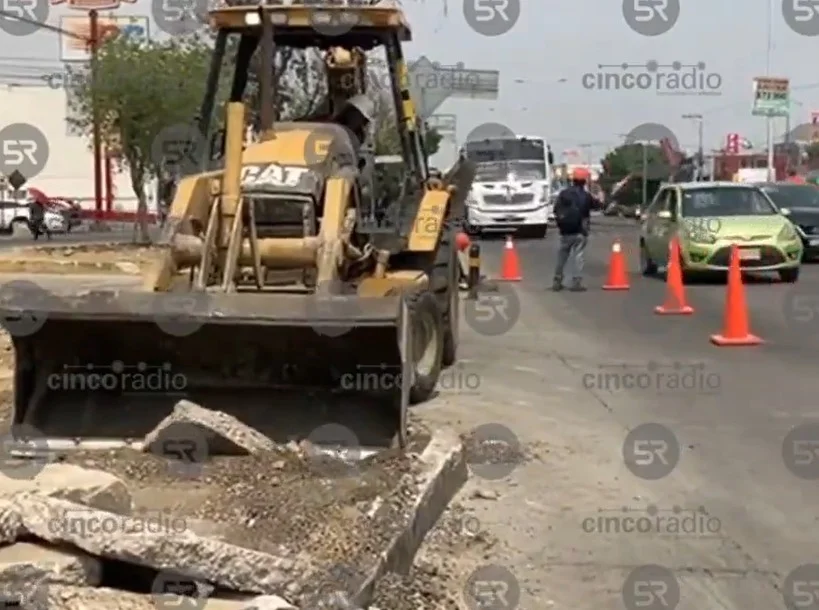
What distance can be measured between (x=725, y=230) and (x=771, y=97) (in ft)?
160

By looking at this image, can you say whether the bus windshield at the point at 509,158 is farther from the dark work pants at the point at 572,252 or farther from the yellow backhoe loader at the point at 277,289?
the yellow backhoe loader at the point at 277,289

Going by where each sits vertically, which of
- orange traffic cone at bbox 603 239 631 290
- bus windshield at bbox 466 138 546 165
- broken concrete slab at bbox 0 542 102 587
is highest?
bus windshield at bbox 466 138 546 165

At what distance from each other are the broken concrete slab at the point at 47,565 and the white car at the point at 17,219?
4882cm

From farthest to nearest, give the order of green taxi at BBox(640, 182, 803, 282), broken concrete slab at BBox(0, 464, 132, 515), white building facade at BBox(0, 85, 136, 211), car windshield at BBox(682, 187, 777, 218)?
white building facade at BBox(0, 85, 136, 211) → car windshield at BBox(682, 187, 777, 218) → green taxi at BBox(640, 182, 803, 282) → broken concrete slab at BBox(0, 464, 132, 515)

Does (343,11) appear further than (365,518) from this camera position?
Yes

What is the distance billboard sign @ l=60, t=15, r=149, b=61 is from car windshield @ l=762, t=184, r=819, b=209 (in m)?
20.8

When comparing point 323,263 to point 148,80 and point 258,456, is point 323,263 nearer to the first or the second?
point 258,456

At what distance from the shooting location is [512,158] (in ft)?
139

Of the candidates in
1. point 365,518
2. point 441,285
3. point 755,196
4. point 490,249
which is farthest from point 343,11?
point 490,249

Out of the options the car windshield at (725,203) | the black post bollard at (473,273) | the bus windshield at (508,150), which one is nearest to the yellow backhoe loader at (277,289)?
the black post bollard at (473,273)

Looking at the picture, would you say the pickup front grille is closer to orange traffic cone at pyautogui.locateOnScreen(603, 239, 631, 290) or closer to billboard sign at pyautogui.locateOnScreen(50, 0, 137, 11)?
orange traffic cone at pyautogui.locateOnScreen(603, 239, 631, 290)

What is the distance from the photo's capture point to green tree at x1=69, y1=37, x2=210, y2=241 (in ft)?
120

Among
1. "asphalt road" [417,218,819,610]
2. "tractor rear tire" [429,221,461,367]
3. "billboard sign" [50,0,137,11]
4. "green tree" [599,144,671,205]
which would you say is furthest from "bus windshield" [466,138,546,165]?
"tractor rear tire" [429,221,461,367]

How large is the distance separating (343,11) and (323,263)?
2257 mm
